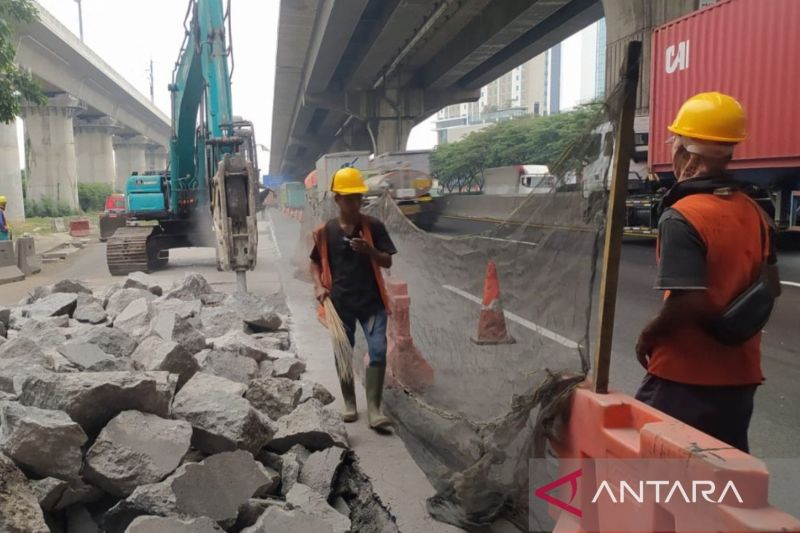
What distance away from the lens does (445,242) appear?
490 cm

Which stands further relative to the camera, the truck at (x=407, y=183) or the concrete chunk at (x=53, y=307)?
the truck at (x=407, y=183)

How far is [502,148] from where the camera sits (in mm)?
58812

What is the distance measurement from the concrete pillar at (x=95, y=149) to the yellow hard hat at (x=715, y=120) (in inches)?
2485

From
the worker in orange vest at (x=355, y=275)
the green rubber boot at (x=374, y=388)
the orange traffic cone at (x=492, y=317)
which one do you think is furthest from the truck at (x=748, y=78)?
the orange traffic cone at (x=492, y=317)

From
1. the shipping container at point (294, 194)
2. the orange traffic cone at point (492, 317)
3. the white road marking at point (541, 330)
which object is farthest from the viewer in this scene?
the shipping container at point (294, 194)

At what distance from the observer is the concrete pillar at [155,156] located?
281 feet

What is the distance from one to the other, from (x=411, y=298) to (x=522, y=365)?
2.46 metres

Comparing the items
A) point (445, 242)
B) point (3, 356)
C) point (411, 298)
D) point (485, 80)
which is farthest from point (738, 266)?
point (485, 80)

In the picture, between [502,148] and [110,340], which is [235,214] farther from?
[502,148]

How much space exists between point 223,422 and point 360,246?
1518mm

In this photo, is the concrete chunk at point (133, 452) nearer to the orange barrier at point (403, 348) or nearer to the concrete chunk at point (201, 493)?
the concrete chunk at point (201, 493)

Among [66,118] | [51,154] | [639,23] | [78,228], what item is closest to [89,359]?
[639,23]

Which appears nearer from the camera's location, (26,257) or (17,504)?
(17,504)

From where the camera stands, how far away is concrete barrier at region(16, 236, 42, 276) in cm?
1622
